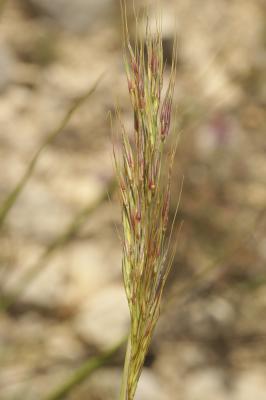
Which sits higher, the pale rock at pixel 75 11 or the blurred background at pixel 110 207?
the pale rock at pixel 75 11

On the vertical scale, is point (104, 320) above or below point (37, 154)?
above

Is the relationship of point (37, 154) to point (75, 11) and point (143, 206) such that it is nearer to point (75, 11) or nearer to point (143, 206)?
point (143, 206)

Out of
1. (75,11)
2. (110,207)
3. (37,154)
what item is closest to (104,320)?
(110,207)

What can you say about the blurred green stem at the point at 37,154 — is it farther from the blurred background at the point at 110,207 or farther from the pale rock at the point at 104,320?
the pale rock at the point at 104,320

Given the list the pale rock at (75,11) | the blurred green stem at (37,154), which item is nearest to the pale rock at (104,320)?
the blurred green stem at (37,154)

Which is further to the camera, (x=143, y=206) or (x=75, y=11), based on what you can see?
(x=75, y=11)

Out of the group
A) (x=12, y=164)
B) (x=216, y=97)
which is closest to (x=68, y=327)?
(x=12, y=164)

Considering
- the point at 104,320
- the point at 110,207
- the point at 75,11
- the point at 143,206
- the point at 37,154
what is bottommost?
the point at 143,206

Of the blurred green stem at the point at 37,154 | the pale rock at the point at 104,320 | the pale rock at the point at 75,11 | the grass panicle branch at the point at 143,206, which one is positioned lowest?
the grass panicle branch at the point at 143,206

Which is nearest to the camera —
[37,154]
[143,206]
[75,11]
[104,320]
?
[143,206]

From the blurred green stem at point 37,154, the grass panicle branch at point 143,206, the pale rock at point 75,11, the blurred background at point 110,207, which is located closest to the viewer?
the grass panicle branch at point 143,206
